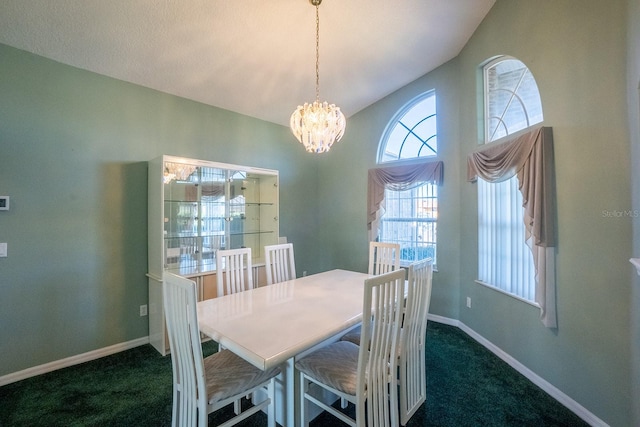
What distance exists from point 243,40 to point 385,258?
2479 mm

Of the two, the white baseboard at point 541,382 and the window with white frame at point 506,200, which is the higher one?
the window with white frame at point 506,200

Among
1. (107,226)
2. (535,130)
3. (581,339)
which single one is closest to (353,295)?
(581,339)

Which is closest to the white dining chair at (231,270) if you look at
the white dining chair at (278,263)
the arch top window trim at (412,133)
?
the white dining chair at (278,263)

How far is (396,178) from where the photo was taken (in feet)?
12.7

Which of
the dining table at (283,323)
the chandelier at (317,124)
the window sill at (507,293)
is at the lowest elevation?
the window sill at (507,293)

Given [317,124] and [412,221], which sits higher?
[317,124]

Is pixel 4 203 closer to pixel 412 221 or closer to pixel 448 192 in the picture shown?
pixel 412 221

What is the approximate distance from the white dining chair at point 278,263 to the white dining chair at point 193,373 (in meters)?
1.09

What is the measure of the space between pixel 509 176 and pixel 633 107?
0.97m

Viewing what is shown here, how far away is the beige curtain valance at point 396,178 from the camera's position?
3.58 meters

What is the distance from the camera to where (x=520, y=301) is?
252 centimetres

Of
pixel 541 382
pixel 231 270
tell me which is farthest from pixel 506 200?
pixel 231 270

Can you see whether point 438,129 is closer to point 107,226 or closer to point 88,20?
point 88,20

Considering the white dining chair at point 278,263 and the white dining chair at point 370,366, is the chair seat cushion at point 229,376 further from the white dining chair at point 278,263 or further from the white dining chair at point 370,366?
the white dining chair at point 278,263
